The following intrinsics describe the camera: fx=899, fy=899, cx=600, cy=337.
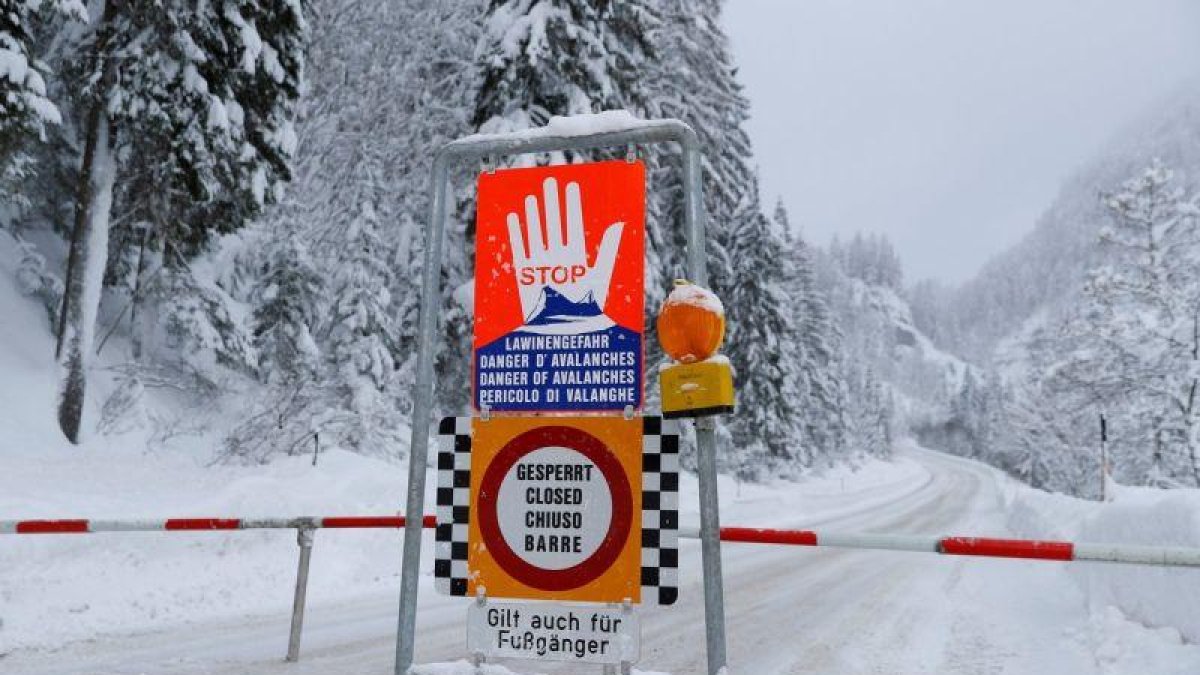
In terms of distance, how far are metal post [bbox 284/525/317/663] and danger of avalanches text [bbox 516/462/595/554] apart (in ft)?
9.59

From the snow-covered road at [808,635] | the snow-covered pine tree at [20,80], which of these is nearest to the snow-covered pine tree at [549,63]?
the snow-covered pine tree at [20,80]

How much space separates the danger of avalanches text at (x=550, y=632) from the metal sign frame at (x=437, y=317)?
0.39 m

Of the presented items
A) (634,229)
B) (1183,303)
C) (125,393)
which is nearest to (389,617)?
(634,229)

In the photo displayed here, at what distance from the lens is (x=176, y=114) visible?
1420 cm

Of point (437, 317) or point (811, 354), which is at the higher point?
point (811, 354)

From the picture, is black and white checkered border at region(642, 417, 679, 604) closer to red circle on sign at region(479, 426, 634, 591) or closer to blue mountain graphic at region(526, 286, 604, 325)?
red circle on sign at region(479, 426, 634, 591)

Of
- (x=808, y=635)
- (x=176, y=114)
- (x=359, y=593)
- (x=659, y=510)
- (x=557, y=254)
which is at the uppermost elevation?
(x=176, y=114)

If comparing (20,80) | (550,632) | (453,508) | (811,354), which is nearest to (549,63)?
(20,80)

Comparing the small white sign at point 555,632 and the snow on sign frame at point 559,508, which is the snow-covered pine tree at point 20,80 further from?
the small white sign at point 555,632

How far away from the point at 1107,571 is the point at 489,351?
6791mm

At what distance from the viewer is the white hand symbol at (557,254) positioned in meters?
3.76

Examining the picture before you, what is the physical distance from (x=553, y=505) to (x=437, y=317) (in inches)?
38.3

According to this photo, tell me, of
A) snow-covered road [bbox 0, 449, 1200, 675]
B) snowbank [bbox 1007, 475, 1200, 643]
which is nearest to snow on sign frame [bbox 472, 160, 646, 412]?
snow-covered road [bbox 0, 449, 1200, 675]

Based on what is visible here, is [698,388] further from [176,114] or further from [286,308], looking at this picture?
[286,308]
